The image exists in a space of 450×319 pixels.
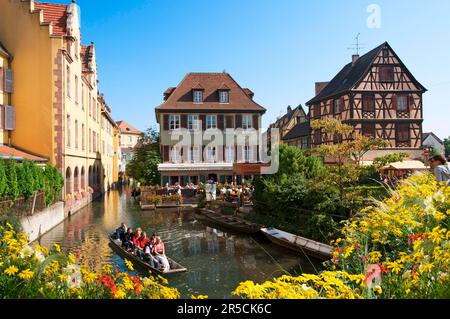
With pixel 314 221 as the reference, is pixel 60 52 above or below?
above

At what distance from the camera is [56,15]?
26.1 meters

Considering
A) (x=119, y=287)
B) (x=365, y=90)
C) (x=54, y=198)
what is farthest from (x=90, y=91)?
(x=119, y=287)

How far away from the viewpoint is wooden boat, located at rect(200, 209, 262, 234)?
19188 mm

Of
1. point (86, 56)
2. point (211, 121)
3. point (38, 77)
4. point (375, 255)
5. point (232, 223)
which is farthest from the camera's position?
point (211, 121)

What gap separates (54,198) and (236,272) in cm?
1394

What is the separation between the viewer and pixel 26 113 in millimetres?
23484

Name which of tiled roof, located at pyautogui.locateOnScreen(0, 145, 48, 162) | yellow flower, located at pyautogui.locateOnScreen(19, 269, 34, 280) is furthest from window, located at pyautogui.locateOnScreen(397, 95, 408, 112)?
yellow flower, located at pyautogui.locateOnScreen(19, 269, 34, 280)

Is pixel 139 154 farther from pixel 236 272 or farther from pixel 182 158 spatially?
pixel 236 272

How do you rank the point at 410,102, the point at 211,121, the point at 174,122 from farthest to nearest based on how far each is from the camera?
the point at 211,121 → the point at 410,102 → the point at 174,122

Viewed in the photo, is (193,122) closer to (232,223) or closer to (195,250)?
(232,223)

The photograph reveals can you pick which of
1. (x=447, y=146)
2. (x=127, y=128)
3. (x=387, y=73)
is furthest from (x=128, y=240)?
(x=447, y=146)

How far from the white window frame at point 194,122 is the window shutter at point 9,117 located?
16.1m

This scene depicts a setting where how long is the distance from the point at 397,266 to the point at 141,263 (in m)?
10.4
